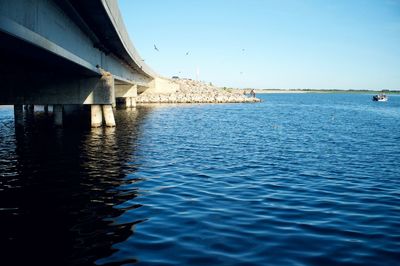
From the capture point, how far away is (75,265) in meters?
7.90

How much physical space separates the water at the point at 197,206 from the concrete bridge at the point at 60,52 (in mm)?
5594

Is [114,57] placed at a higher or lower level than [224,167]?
higher

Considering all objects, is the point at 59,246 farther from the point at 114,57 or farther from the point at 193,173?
the point at 114,57

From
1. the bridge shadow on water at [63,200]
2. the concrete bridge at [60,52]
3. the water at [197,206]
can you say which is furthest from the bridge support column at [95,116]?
the water at [197,206]

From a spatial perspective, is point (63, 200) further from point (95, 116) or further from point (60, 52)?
point (95, 116)

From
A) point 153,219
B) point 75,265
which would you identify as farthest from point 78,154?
point 75,265

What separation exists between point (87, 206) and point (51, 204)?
51.6 inches

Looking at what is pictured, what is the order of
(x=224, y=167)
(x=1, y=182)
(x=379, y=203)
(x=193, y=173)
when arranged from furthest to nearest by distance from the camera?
(x=224, y=167), (x=193, y=173), (x=1, y=182), (x=379, y=203)

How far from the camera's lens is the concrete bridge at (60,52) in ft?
44.4

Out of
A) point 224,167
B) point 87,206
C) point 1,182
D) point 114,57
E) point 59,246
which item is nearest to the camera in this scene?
point 59,246

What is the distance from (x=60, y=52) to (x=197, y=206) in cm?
993

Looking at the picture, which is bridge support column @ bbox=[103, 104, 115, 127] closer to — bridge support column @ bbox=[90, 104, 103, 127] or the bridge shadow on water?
bridge support column @ bbox=[90, 104, 103, 127]

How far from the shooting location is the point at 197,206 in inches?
484

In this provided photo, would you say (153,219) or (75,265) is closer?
(75,265)
